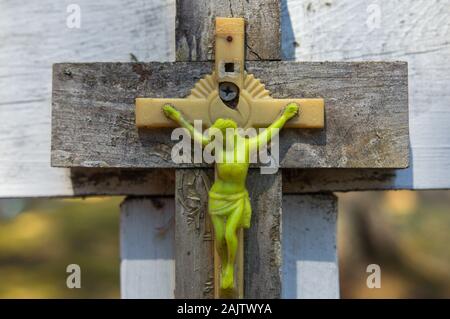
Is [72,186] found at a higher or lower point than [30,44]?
lower

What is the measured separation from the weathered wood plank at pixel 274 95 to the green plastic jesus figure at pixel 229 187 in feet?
0.21

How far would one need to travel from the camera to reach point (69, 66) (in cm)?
127

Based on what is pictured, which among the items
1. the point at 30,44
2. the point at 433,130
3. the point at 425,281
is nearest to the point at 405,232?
the point at 425,281

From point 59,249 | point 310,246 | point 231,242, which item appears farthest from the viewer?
point 59,249

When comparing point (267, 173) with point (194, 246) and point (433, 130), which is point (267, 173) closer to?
point (194, 246)

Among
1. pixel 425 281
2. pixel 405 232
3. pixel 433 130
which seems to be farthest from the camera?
pixel 405 232

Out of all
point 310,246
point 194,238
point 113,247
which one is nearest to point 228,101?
point 194,238

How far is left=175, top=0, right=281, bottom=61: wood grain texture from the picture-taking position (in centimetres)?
127

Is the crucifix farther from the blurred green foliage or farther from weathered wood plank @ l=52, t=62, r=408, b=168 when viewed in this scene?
the blurred green foliage

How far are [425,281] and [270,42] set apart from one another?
3.03 metres

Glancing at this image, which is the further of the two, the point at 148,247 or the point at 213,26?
the point at 148,247

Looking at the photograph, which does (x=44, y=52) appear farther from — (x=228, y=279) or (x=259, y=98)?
(x=228, y=279)

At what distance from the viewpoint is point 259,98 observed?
1.24 m

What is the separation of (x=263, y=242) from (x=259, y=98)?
0.25 metres
